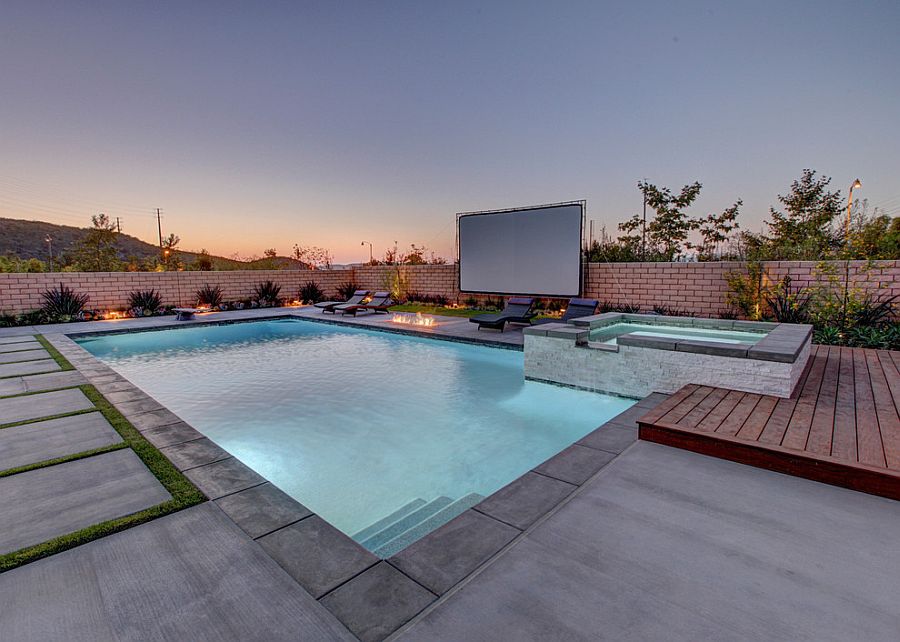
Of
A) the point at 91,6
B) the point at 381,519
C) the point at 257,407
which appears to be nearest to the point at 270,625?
the point at 381,519

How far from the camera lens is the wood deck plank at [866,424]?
2295 millimetres

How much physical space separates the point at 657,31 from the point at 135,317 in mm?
15197

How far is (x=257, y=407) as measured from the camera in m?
4.88

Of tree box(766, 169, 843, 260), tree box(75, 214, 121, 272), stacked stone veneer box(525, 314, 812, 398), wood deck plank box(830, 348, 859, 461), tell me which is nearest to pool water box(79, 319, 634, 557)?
stacked stone veneer box(525, 314, 812, 398)

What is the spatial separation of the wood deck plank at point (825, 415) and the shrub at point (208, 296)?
47.6ft

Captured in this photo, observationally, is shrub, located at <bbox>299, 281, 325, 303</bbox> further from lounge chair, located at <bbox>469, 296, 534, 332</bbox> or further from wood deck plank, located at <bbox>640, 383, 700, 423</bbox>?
wood deck plank, located at <bbox>640, 383, 700, 423</bbox>

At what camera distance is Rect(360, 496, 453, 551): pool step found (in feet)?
7.96

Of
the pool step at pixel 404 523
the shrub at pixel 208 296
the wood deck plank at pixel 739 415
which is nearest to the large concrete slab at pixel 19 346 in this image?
the shrub at pixel 208 296

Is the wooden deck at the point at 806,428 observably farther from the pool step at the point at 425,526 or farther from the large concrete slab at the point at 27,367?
the large concrete slab at the point at 27,367

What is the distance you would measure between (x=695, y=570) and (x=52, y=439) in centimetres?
444

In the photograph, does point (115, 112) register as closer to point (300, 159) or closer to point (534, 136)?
point (300, 159)

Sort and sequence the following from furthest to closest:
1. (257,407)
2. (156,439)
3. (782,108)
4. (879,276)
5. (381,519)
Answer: (782,108) → (879,276) → (257,407) → (156,439) → (381,519)

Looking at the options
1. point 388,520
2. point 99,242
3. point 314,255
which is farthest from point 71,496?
point 99,242

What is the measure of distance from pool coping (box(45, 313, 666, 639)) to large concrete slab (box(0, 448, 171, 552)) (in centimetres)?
26
